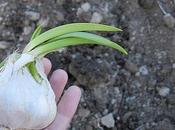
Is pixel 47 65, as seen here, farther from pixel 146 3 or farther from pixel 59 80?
pixel 146 3

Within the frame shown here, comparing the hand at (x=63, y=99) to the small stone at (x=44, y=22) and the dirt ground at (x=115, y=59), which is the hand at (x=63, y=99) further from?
the small stone at (x=44, y=22)

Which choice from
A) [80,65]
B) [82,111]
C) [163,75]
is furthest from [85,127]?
[163,75]

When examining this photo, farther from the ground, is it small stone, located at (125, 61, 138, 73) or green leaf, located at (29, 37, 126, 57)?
green leaf, located at (29, 37, 126, 57)

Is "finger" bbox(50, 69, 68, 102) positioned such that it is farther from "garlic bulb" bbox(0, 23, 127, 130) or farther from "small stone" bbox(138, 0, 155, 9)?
"small stone" bbox(138, 0, 155, 9)

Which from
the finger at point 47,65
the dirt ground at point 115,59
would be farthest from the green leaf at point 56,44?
the dirt ground at point 115,59

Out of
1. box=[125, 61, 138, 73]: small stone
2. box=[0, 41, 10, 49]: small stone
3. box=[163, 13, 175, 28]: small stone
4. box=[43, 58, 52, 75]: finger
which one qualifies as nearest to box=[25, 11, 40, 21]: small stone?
box=[0, 41, 10, 49]: small stone

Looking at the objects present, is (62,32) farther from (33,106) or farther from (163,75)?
(163,75)

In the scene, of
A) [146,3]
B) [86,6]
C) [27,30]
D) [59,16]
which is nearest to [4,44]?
[27,30]
